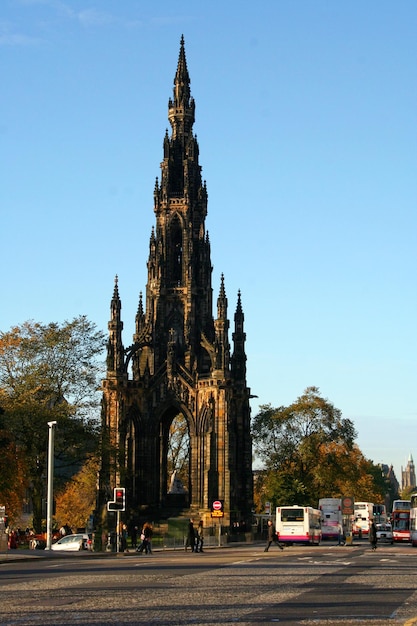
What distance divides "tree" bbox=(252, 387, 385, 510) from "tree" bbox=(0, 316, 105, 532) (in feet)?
107

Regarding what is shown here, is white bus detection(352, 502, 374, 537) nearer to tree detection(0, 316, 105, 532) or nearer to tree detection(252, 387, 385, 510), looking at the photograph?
tree detection(252, 387, 385, 510)

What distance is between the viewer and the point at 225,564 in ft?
112

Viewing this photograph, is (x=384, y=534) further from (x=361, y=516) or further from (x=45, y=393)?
(x=45, y=393)

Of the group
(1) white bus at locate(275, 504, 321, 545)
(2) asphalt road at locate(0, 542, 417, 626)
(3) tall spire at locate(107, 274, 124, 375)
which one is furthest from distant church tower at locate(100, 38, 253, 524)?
(2) asphalt road at locate(0, 542, 417, 626)

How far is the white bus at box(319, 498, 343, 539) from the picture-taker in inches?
2889

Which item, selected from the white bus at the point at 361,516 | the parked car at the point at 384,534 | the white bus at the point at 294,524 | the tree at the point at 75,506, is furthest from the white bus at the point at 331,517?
the tree at the point at 75,506

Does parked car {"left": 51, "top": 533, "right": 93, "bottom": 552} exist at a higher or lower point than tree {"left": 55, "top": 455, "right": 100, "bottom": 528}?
lower

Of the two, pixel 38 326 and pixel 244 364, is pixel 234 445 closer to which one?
pixel 244 364

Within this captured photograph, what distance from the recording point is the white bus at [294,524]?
5991 centimetres

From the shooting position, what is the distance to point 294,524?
60750 mm

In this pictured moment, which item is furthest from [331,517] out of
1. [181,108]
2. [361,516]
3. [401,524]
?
[181,108]

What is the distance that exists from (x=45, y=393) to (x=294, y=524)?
632 inches

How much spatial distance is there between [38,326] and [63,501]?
32492mm

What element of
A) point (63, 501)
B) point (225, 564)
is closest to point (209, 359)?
point (63, 501)
